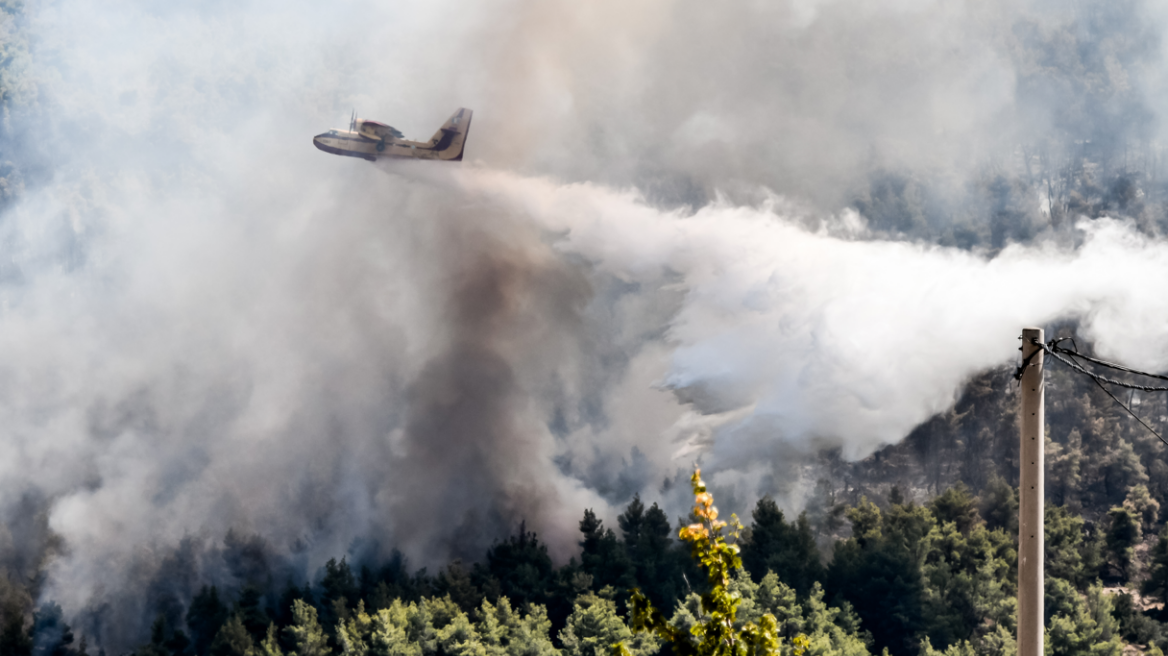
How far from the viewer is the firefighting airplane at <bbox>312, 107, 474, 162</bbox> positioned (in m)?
56.8

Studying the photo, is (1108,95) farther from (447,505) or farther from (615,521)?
(447,505)

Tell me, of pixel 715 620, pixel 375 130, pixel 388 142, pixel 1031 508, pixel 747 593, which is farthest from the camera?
pixel 388 142

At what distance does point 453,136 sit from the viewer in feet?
193

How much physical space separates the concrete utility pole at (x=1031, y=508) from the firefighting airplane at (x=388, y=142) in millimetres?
50193

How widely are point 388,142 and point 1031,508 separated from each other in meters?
51.6

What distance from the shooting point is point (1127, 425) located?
8162cm

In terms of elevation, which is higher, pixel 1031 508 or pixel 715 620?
pixel 1031 508

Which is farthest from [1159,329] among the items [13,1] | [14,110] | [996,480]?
[13,1]

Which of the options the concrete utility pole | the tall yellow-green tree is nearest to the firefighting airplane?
the tall yellow-green tree

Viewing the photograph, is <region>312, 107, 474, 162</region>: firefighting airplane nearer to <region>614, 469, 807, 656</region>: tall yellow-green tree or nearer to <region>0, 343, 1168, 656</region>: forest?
<region>0, 343, 1168, 656</region>: forest

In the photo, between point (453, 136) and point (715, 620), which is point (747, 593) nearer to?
point (453, 136)

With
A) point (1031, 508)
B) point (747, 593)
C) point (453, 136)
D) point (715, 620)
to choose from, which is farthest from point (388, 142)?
point (1031, 508)

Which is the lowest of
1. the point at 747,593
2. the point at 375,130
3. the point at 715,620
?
the point at 715,620

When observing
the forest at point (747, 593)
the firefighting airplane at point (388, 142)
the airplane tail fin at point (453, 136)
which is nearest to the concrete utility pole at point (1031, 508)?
the forest at point (747, 593)
